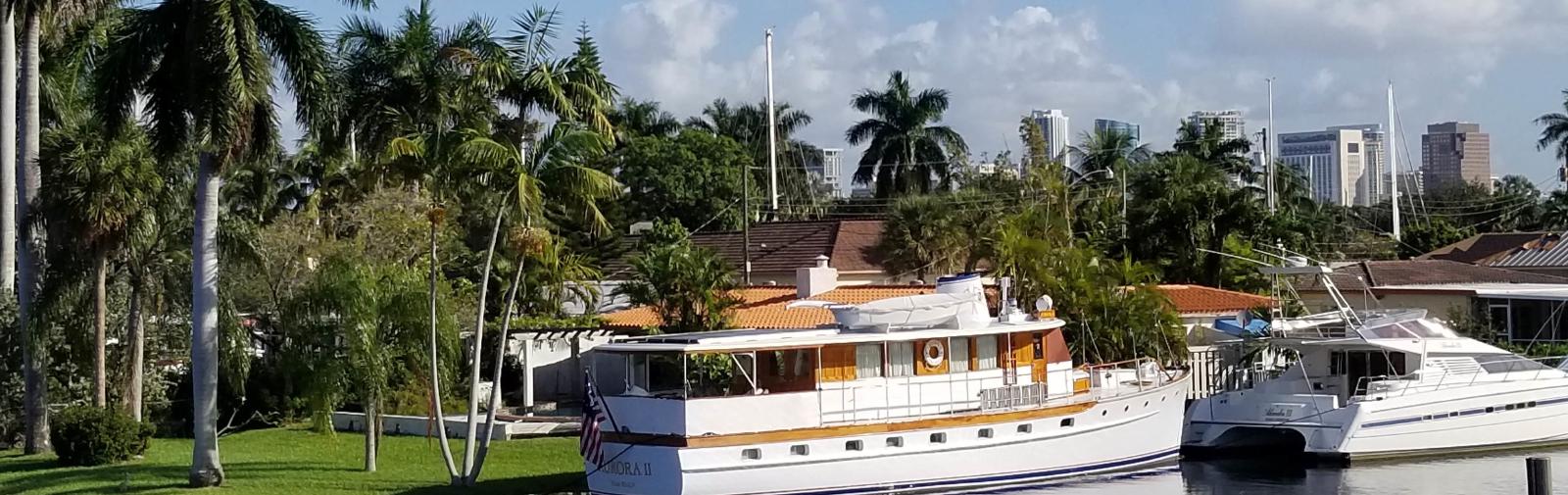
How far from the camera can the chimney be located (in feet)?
126

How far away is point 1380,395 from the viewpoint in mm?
30734

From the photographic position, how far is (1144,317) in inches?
1415

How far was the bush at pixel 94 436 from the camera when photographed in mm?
26797

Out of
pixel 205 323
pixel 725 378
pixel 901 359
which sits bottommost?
pixel 725 378

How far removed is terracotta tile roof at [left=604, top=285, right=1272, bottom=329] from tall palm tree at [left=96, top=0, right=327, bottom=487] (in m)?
12.5

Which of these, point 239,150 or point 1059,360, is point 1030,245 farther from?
point 239,150

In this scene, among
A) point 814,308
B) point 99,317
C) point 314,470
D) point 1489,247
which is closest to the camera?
point 314,470

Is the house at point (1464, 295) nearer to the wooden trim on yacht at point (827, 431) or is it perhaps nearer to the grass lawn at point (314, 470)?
the wooden trim on yacht at point (827, 431)

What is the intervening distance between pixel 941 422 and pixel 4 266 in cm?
1885

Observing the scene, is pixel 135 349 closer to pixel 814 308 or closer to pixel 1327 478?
pixel 814 308

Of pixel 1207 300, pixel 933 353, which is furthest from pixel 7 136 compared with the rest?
pixel 1207 300

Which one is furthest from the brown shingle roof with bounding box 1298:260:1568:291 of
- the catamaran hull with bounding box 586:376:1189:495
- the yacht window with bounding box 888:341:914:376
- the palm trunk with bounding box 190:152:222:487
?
the palm trunk with bounding box 190:152:222:487

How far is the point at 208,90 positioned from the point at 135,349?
8955 millimetres

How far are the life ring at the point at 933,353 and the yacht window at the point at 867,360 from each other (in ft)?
2.79
